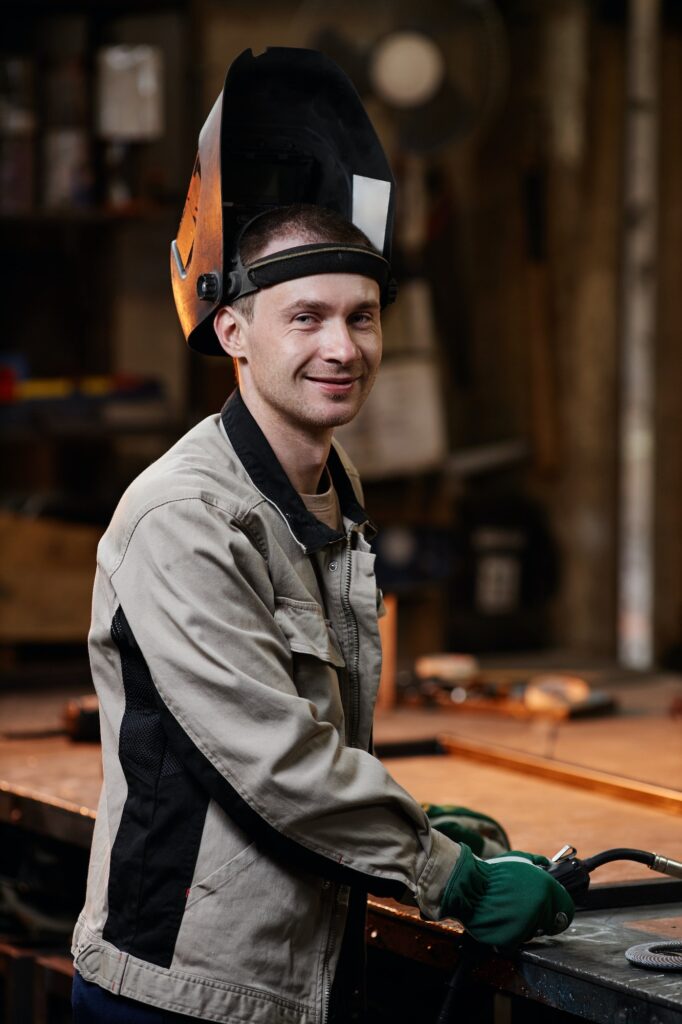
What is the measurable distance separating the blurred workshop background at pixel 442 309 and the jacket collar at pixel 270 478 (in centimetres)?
240

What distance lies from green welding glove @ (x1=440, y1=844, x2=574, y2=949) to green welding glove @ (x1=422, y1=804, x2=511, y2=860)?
299 mm

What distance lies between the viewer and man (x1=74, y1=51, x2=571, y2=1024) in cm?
170

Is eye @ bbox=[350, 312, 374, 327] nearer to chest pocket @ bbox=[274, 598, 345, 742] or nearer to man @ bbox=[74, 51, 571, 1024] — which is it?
man @ bbox=[74, 51, 571, 1024]

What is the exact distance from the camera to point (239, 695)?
66.4 inches

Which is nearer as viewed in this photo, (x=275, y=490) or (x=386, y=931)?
(x=275, y=490)

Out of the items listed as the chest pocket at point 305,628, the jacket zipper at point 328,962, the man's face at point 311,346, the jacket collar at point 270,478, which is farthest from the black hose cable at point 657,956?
the man's face at point 311,346

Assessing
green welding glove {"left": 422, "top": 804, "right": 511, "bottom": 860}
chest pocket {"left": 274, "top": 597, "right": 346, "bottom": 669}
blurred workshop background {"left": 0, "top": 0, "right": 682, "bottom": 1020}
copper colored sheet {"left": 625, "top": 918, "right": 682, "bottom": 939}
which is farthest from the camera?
blurred workshop background {"left": 0, "top": 0, "right": 682, "bottom": 1020}

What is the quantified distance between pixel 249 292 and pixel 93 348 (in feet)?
12.0

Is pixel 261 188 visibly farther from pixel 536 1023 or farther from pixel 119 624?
pixel 536 1023

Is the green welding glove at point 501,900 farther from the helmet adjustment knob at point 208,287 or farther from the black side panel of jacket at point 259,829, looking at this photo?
the helmet adjustment knob at point 208,287

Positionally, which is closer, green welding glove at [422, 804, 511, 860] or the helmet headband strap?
the helmet headband strap

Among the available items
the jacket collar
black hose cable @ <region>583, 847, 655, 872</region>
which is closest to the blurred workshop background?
black hose cable @ <region>583, 847, 655, 872</region>

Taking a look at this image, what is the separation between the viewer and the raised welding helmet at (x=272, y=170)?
188 centimetres

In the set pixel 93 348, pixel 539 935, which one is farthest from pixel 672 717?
pixel 93 348
